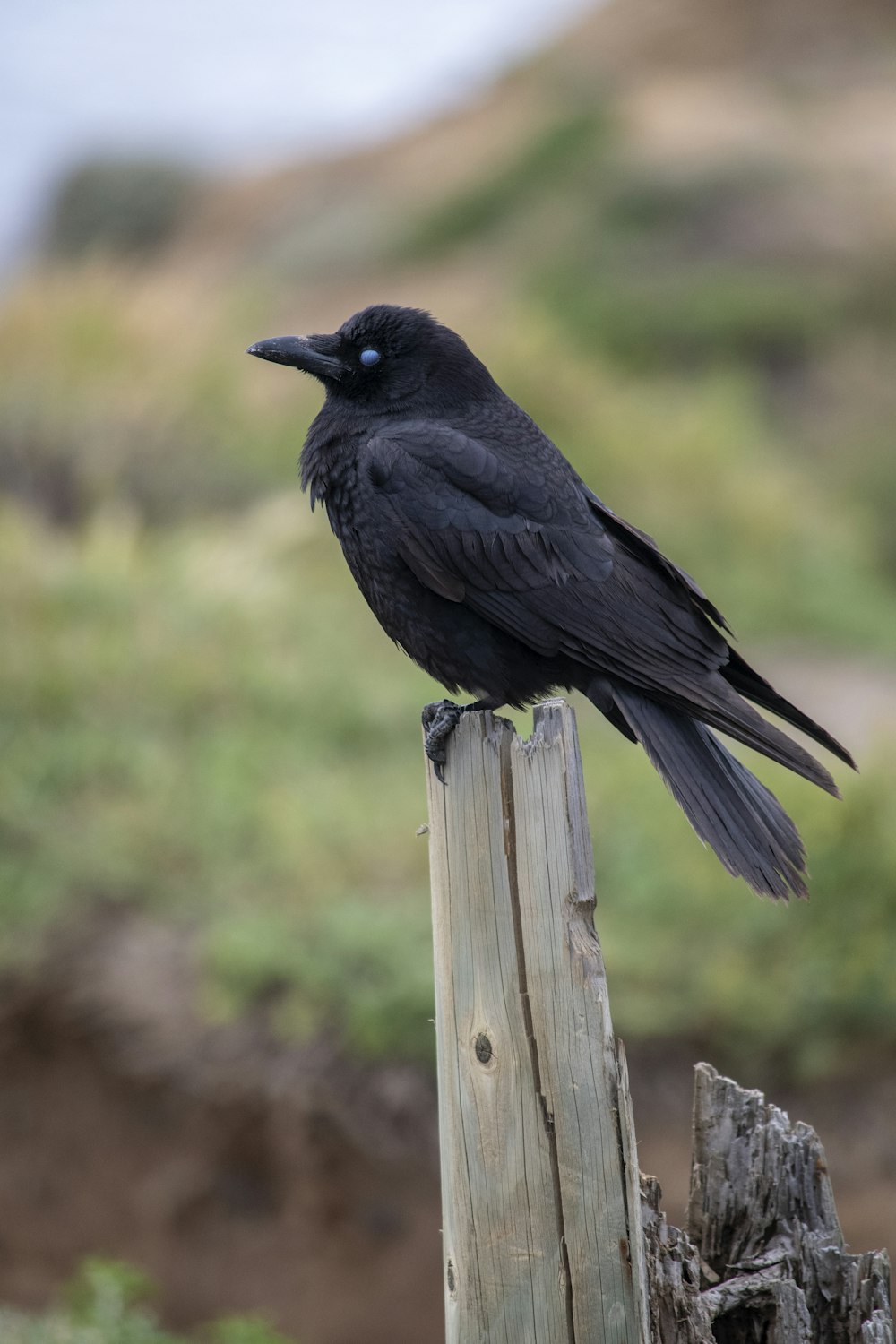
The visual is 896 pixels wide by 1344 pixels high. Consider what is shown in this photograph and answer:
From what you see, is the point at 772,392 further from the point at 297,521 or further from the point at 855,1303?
the point at 855,1303

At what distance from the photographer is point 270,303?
41.5 feet

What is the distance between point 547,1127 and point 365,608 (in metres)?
7.38

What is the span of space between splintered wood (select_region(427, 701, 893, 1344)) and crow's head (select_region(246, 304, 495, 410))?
1.23 metres

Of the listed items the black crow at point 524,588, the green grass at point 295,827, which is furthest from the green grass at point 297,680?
the black crow at point 524,588

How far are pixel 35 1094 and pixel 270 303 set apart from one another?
Result: 8.78 m

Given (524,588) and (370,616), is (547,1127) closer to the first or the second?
(524,588)

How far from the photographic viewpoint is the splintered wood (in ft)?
7.59

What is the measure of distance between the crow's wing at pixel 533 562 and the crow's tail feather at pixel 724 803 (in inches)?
3.9

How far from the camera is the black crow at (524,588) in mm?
2973

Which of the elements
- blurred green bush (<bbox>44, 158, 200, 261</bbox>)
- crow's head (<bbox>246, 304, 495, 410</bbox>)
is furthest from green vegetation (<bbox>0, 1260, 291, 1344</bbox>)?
blurred green bush (<bbox>44, 158, 200, 261</bbox>)

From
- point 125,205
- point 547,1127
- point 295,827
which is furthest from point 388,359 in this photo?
point 125,205

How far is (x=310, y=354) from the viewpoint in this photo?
11.4ft

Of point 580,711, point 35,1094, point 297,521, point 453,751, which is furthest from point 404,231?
point 453,751

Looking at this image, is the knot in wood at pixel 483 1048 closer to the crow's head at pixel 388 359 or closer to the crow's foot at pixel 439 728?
the crow's foot at pixel 439 728
